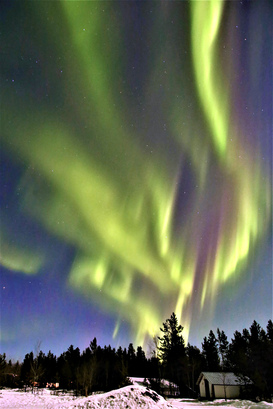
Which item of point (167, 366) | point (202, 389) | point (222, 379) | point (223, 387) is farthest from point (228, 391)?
point (167, 366)

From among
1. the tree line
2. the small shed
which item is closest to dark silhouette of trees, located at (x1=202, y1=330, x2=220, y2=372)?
the tree line

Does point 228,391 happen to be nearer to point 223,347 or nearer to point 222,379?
point 222,379

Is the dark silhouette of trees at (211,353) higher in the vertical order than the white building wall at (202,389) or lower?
higher

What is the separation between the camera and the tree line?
48281 mm

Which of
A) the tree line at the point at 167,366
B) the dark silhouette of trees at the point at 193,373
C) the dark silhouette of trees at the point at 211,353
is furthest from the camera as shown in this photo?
the dark silhouette of trees at the point at 211,353

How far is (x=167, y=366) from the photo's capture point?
69688mm

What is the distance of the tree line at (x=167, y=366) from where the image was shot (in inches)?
1901

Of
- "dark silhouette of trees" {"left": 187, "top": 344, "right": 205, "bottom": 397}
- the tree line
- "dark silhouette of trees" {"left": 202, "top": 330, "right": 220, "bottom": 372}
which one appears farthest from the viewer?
"dark silhouette of trees" {"left": 202, "top": 330, "right": 220, "bottom": 372}

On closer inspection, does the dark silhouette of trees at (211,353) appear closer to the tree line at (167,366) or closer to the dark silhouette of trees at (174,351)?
the tree line at (167,366)

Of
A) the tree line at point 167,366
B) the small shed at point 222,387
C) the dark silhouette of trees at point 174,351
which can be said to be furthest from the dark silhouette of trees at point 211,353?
the small shed at point 222,387

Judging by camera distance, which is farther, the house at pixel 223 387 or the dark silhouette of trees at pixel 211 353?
the dark silhouette of trees at pixel 211 353

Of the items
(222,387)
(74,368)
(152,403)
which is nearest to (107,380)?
(74,368)

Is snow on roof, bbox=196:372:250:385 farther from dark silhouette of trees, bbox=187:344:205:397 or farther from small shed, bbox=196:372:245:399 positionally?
dark silhouette of trees, bbox=187:344:205:397

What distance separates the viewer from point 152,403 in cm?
1923
